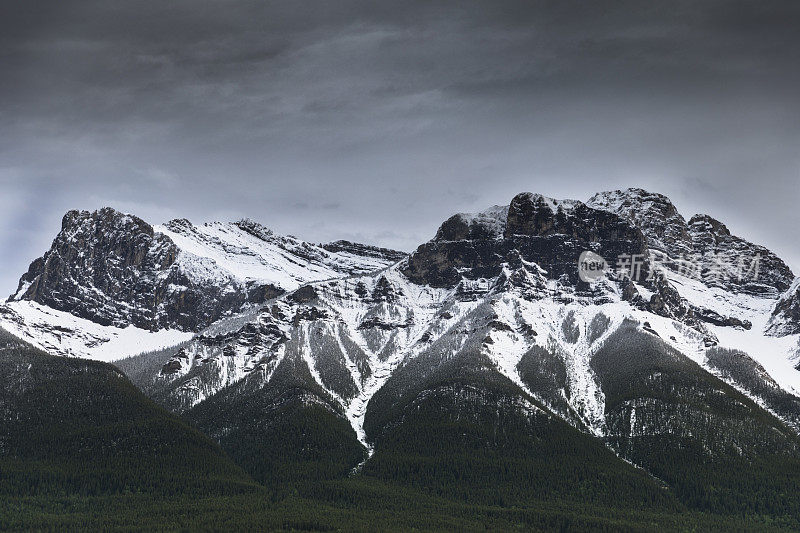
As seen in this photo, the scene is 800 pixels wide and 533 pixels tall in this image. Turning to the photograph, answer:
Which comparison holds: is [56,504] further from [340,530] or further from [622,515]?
[622,515]

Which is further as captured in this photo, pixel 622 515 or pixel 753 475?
pixel 753 475

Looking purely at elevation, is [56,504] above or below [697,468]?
below

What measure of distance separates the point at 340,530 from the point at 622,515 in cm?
5903

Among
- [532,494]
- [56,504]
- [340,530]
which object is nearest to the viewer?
[340,530]

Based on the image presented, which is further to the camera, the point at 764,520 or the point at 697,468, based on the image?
the point at 697,468

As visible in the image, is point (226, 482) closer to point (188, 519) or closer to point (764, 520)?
point (188, 519)

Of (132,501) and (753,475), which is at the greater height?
(753,475)

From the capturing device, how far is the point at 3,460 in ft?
636

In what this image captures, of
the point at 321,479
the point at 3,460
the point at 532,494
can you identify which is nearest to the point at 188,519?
the point at 321,479

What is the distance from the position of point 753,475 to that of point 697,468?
11819 millimetres

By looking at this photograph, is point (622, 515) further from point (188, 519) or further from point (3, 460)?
point (3, 460)

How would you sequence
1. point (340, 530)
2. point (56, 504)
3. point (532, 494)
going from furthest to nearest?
point (532, 494)
point (56, 504)
point (340, 530)

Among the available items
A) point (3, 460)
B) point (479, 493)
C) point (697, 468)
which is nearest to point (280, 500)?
point (479, 493)

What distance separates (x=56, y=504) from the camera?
175m
